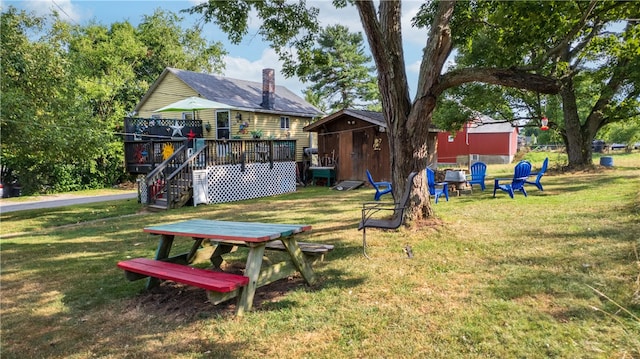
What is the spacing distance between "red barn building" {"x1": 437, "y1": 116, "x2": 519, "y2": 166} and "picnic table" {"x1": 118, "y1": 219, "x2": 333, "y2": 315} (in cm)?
2865

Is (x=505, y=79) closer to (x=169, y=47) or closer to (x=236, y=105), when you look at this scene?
(x=236, y=105)

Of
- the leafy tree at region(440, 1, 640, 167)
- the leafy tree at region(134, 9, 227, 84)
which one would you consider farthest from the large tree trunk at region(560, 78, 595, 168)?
the leafy tree at region(134, 9, 227, 84)

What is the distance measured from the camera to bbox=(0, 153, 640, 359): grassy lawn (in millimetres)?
2984

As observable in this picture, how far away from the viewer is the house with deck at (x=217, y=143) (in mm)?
12703

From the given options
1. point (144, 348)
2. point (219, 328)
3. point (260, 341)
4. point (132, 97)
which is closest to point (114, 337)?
point (144, 348)

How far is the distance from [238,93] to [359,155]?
8224mm

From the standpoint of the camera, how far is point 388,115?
6637 millimetres

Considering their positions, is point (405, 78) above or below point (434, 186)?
above

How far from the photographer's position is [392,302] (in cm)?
377

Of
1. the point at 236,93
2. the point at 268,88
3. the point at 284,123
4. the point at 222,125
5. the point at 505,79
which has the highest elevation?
the point at 268,88

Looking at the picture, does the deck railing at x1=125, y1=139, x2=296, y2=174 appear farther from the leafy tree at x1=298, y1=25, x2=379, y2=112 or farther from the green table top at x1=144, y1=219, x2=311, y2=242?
the leafy tree at x1=298, y1=25, x2=379, y2=112

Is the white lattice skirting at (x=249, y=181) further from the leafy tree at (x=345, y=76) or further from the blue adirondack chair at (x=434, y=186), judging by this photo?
the leafy tree at (x=345, y=76)

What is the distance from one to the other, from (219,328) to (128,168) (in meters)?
13.5

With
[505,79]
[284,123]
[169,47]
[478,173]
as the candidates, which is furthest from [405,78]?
[169,47]
